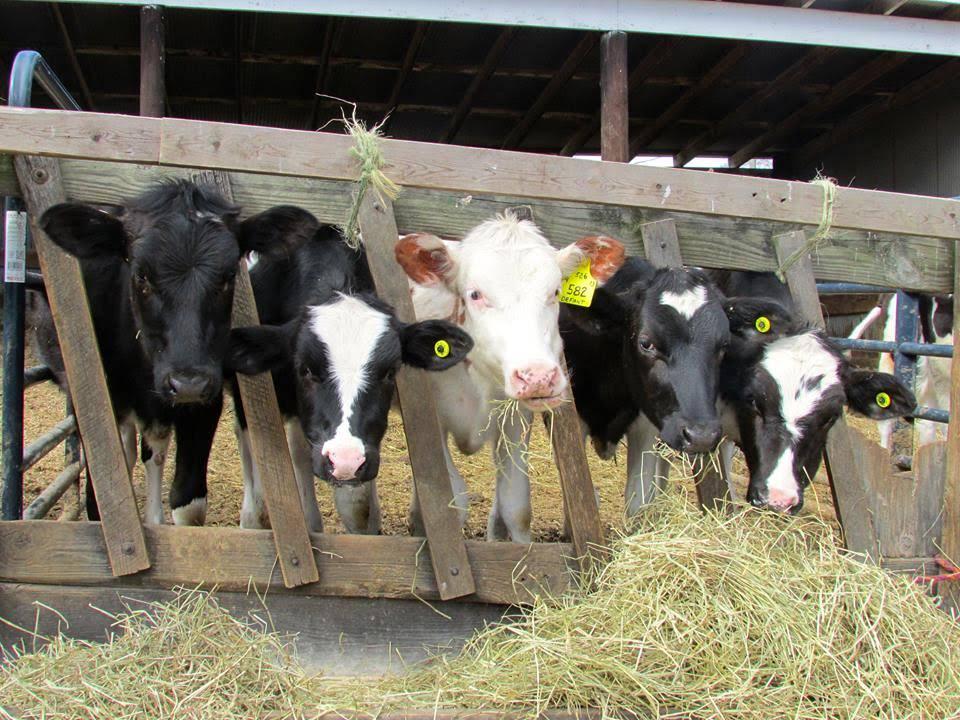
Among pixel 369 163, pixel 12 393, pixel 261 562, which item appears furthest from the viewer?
pixel 12 393

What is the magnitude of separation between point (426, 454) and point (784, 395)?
166 cm

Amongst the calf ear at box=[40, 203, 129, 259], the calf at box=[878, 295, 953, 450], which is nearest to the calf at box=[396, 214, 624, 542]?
the calf ear at box=[40, 203, 129, 259]

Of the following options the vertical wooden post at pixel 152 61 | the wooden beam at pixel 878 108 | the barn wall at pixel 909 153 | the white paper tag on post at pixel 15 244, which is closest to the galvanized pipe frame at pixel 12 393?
→ the white paper tag on post at pixel 15 244

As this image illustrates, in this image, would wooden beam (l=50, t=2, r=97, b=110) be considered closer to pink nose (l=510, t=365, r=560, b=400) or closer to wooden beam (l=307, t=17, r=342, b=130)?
wooden beam (l=307, t=17, r=342, b=130)

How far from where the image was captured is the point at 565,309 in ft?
14.6

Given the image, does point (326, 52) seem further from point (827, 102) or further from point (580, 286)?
point (827, 102)

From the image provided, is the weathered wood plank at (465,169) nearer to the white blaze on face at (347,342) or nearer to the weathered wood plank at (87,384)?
the weathered wood plank at (87,384)

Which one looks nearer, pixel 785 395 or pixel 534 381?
pixel 534 381

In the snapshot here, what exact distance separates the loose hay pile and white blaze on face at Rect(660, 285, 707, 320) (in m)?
1.02

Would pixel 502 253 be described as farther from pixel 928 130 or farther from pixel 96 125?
pixel 928 130

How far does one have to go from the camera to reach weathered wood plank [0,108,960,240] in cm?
327

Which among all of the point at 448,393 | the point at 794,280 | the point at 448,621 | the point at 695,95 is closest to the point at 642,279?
the point at 794,280

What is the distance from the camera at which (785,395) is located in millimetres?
4043

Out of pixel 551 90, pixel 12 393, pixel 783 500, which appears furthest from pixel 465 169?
pixel 551 90
